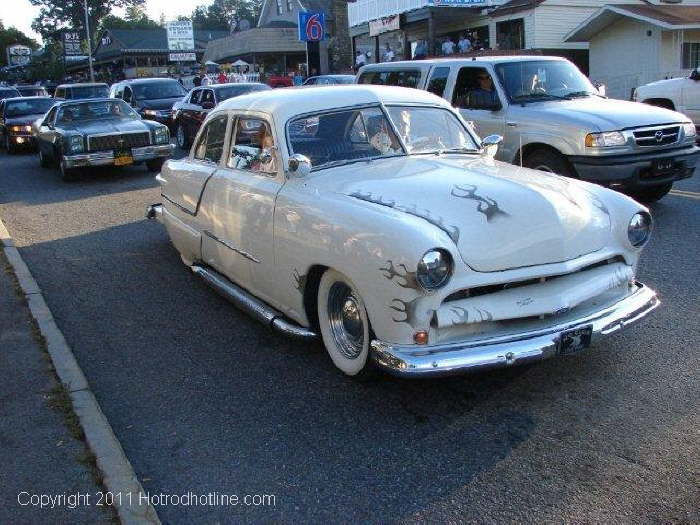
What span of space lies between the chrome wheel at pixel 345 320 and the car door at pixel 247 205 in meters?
0.61

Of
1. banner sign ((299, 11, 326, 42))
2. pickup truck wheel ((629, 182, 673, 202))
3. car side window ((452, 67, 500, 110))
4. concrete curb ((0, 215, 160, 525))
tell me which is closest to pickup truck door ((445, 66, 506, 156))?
car side window ((452, 67, 500, 110))

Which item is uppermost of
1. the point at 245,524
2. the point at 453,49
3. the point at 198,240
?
the point at 453,49

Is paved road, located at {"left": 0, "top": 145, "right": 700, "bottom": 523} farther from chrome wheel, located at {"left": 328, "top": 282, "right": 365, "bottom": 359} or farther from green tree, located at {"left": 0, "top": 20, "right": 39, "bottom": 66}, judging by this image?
green tree, located at {"left": 0, "top": 20, "right": 39, "bottom": 66}

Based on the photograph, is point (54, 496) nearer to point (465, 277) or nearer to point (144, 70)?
point (465, 277)

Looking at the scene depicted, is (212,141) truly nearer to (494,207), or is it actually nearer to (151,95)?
(494,207)

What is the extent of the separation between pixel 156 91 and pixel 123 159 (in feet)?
25.7

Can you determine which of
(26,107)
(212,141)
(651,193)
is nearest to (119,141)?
(212,141)

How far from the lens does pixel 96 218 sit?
1005 centimetres

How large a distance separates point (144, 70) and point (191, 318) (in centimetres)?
5768

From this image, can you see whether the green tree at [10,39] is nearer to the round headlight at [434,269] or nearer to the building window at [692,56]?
the building window at [692,56]

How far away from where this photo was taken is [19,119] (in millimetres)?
20109

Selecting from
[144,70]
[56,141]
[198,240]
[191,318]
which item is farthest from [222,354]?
[144,70]

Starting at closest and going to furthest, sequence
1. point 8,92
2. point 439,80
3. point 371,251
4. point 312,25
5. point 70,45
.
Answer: point 371,251 < point 439,80 < point 312,25 < point 8,92 < point 70,45

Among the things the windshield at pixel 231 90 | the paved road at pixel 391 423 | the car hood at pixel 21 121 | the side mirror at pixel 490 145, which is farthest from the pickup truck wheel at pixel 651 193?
the car hood at pixel 21 121
